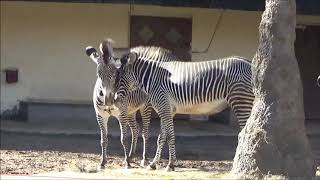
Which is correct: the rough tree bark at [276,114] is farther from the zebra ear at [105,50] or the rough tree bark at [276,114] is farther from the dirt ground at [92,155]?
the zebra ear at [105,50]

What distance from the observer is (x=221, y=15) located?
17.8 metres

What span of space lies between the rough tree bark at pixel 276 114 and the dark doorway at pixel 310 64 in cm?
896

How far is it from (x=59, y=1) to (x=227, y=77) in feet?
20.8

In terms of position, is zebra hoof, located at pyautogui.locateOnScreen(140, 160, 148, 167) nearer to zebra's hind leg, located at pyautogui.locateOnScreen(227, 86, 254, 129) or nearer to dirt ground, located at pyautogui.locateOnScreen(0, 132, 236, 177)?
dirt ground, located at pyautogui.locateOnScreen(0, 132, 236, 177)

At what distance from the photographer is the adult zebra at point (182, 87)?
11.5 m

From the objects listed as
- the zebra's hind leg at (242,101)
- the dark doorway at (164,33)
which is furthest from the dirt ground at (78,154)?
the dark doorway at (164,33)

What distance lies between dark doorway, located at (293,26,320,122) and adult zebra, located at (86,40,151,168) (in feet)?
24.8

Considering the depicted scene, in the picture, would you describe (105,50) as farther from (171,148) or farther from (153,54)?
(171,148)

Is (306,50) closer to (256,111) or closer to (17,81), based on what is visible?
(17,81)

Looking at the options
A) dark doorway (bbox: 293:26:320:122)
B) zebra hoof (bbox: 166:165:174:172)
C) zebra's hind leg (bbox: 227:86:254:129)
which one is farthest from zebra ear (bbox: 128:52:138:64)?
dark doorway (bbox: 293:26:320:122)

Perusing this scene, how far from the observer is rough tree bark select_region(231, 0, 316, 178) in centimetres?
968

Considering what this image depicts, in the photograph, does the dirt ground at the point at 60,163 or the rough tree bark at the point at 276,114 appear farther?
the dirt ground at the point at 60,163

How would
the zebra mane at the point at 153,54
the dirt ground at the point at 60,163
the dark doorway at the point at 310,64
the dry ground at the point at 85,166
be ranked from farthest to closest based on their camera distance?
1. the dark doorway at the point at 310,64
2. the zebra mane at the point at 153,54
3. the dirt ground at the point at 60,163
4. the dry ground at the point at 85,166

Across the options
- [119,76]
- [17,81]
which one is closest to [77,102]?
[17,81]
